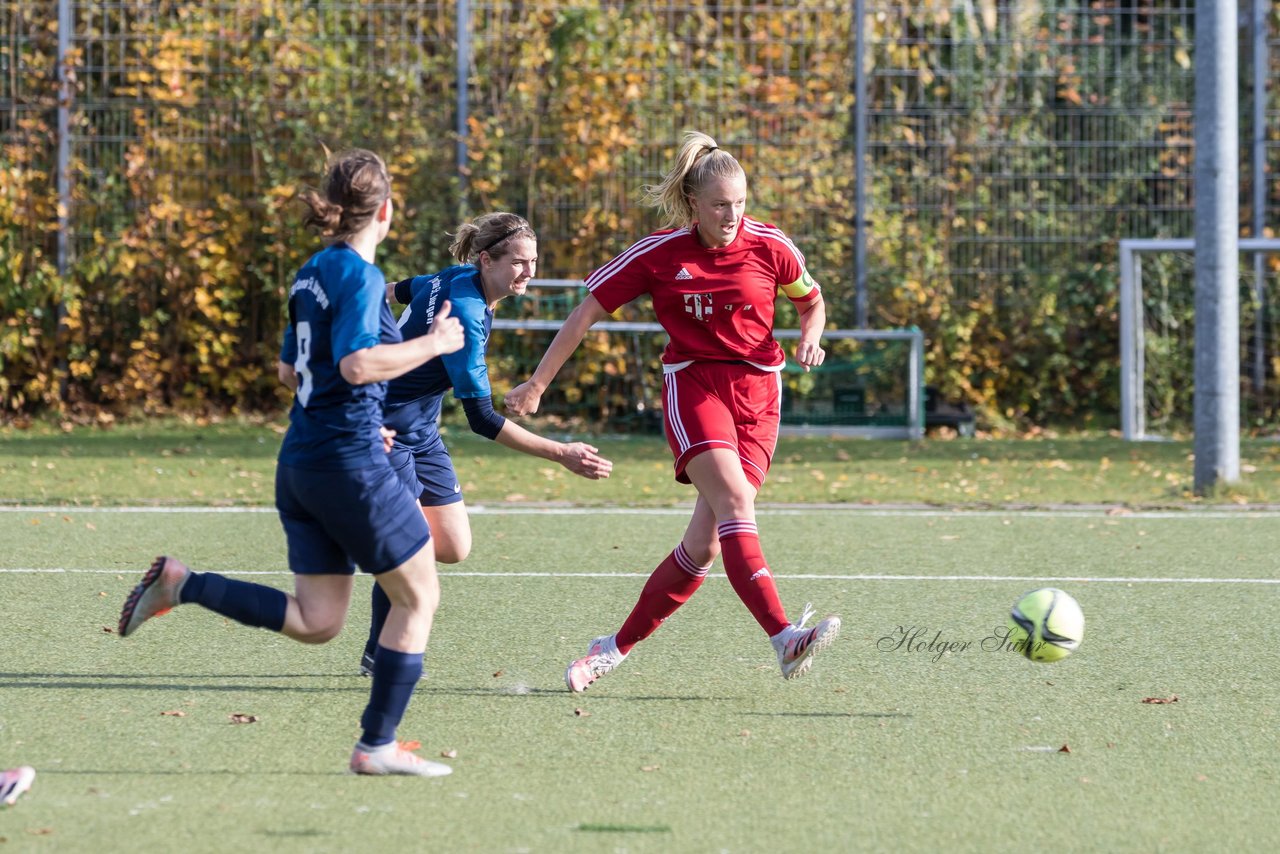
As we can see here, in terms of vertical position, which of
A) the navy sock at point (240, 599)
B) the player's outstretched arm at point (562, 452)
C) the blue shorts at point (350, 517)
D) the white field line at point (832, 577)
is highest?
the player's outstretched arm at point (562, 452)

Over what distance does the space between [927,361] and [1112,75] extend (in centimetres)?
342

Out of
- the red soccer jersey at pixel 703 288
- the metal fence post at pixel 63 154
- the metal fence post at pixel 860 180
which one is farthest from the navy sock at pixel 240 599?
the metal fence post at pixel 63 154

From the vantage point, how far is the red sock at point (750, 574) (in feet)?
17.4

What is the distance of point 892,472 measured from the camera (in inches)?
470

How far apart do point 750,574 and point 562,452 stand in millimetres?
796

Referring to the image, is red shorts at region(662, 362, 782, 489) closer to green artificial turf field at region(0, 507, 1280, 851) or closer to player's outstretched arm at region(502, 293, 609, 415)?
player's outstretched arm at region(502, 293, 609, 415)

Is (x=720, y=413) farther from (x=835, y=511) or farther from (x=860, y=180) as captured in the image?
(x=860, y=180)

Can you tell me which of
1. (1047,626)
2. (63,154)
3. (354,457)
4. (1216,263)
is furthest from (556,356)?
(63,154)

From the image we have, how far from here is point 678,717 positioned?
509 centimetres

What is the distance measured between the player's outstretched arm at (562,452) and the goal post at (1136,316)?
1042 centimetres

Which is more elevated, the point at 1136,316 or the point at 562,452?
the point at 1136,316

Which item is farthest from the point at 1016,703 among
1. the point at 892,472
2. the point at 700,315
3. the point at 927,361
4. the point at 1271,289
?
the point at 1271,289

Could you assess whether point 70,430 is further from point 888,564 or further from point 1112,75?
point 1112,75

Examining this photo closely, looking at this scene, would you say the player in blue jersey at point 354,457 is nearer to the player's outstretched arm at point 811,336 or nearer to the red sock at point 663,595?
the red sock at point 663,595
